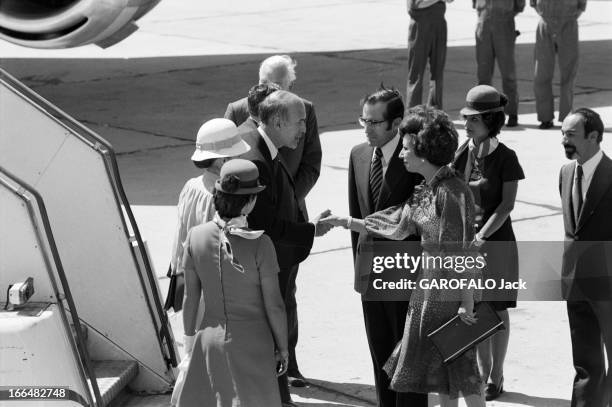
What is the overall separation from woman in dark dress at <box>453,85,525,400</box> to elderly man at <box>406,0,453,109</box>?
21.6 feet

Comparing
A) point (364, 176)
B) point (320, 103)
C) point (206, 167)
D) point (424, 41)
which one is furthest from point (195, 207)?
point (320, 103)

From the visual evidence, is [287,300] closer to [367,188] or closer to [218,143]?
[367,188]

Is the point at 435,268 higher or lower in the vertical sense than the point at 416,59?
higher

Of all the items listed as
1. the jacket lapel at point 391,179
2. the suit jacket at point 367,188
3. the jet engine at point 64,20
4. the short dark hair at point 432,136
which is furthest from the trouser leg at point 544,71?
the short dark hair at point 432,136

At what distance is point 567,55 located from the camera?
1208 cm

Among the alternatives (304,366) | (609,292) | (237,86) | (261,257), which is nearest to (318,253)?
(304,366)

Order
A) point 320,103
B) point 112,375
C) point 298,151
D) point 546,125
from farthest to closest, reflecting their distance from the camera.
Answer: point 320,103 → point 546,125 → point 298,151 → point 112,375

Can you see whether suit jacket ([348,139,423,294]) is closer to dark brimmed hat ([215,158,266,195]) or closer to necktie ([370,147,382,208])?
necktie ([370,147,382,208])

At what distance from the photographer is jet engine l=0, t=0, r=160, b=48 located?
394 inches

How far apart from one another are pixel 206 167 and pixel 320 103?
28.0 ft

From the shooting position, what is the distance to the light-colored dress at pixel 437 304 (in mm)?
4672

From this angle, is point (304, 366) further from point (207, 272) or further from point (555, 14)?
point (555, 14)

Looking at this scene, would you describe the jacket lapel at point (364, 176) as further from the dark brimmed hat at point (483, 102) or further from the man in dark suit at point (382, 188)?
the dark brimmed hat at point (483, 102)

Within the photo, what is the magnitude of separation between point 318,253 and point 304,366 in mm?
2026
